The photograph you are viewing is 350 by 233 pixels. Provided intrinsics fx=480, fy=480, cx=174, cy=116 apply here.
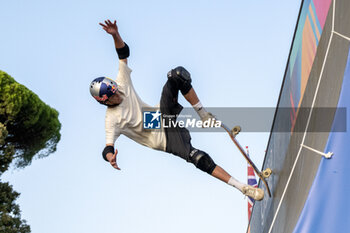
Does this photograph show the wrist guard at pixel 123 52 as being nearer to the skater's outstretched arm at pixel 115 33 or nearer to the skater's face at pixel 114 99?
the skater's outstretched arm at pixel 115 33

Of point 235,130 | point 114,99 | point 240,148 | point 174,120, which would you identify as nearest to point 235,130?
point 235,130

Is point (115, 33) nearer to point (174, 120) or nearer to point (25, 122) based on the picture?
point (174, 120)

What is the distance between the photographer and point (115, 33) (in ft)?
18.3

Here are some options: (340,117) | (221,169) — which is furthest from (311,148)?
(221,169)

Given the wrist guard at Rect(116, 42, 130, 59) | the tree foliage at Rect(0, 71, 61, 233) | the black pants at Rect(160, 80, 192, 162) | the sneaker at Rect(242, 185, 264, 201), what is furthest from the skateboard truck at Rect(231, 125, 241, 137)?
the tree foliage at Rect(0, 71, 61, 233)

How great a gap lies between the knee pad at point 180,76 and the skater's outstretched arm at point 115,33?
2.76ft

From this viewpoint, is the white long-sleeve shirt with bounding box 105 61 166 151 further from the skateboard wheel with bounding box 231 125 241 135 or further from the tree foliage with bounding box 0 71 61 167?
the tree foliage with bounding box 0 71 61 167

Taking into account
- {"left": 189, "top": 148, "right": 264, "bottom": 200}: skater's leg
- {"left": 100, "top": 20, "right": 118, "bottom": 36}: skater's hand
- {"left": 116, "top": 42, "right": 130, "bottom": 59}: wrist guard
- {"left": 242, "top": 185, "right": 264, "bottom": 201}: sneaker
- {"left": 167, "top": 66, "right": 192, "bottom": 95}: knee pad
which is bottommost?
{"left": 242, "top": 185, "right": 264, "bottom": 201}: sneaker

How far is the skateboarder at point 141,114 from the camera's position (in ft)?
16.9

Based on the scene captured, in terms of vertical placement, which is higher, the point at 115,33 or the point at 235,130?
the point at 115,33

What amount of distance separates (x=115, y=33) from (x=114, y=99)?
785 millimetres

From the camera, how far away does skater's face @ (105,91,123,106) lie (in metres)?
5.41

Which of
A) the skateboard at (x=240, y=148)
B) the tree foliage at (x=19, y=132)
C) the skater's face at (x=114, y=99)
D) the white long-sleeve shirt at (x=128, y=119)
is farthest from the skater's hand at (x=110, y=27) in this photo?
the tree foliage at (x=19, y=132)

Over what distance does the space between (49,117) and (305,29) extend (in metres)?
22.1
